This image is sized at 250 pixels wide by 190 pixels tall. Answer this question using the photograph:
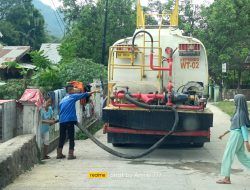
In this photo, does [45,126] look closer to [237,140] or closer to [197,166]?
[197,166]

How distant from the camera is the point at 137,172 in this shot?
30.6ft

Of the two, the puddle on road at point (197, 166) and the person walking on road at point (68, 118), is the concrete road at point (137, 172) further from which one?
the person walking on road at point (68, 118)

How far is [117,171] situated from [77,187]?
1.63 metres

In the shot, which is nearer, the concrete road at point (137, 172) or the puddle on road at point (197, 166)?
the concrete road at point (137, 172)

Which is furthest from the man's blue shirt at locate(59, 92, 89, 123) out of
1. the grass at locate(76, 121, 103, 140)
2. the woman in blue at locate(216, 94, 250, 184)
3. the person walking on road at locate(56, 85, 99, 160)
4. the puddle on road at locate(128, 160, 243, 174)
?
the grass at locate(76, 121, 103, 140)

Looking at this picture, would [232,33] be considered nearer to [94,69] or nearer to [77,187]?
[94,69]

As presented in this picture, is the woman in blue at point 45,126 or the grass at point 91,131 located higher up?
the woman in blue at point 45,126

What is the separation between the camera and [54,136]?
13.1 m

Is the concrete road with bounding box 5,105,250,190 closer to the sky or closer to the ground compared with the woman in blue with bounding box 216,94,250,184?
closer to the ground

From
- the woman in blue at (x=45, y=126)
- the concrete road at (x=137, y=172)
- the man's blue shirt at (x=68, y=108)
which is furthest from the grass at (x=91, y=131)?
the man's blue shirt at (x=68, y=108)

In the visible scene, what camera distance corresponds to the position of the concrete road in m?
8.04

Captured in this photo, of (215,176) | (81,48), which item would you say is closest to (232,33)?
(81,48)

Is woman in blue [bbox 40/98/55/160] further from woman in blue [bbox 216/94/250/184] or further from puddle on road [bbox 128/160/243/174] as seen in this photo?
woman in blue [bbox 216/94/250/184]

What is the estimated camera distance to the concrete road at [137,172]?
8039 millimetres
